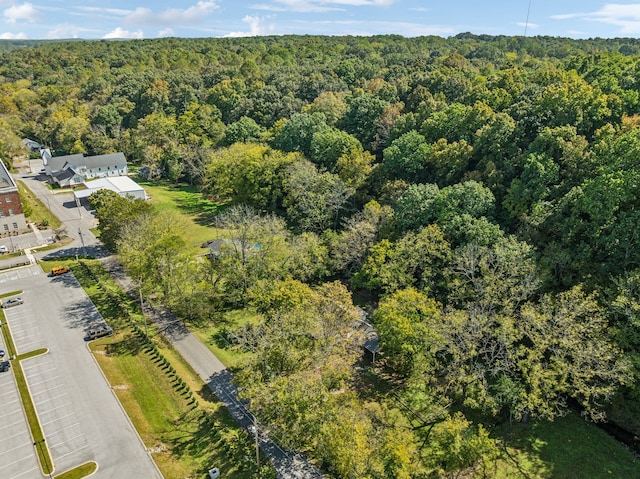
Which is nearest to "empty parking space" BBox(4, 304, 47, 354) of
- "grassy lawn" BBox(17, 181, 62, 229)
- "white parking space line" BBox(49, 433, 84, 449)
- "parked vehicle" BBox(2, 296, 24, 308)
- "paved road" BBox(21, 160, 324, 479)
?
"parked vehicle" BBox(2, 296, 24, 308)

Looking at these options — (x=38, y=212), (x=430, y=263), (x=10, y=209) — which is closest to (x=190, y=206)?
(x=38, y=212)

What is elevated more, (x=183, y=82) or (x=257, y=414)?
(x=183, y=82)

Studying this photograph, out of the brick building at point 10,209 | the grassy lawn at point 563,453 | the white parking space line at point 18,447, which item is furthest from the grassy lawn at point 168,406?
the brick building at point 10,209

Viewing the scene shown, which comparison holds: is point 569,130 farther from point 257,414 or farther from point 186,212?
point 186,212

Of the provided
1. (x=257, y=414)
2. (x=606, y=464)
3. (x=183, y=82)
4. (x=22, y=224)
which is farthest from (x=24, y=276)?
(x=183, y=82)

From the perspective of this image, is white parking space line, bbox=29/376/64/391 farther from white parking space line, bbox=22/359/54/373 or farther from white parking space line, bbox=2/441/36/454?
white parking space line, bbox=2/441/36/454

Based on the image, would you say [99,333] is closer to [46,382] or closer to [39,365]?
[39,365]
